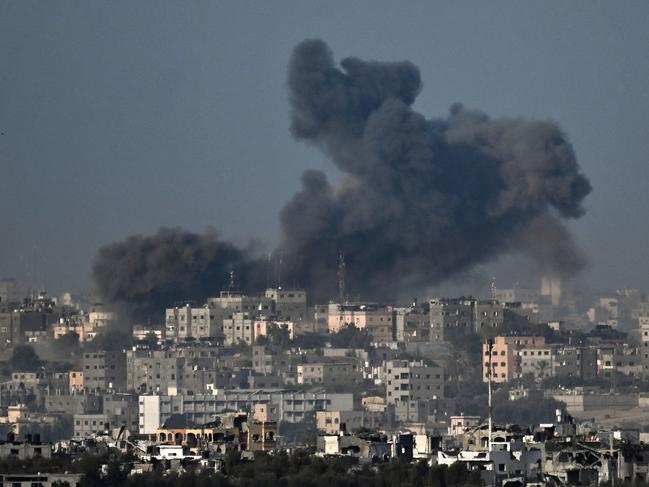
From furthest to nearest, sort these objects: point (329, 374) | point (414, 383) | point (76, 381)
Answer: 1. point (76, 381)
2. point (329, 374)
3. point (414, 383)

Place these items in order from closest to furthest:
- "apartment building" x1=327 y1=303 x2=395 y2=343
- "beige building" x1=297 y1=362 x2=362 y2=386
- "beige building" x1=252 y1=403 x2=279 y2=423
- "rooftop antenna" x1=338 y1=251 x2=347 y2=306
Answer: "beige building" x1=252 y1=403 x2=279 y2=423, "beige building" x1=297 y1=362 x2=362 y2=386, "apartment building" x1=327 y1=303 x2=395 y2=343, "rooftop antenna" x1=338 y1=251 x2=347 y2=306

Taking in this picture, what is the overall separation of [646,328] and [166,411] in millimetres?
30286

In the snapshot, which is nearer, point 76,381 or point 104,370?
point 76,381

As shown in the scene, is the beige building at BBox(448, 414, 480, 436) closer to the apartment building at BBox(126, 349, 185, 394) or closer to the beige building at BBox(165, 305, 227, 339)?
the apartment building at BBox(126, 349, 185, 394)

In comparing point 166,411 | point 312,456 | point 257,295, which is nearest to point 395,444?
point 312,456

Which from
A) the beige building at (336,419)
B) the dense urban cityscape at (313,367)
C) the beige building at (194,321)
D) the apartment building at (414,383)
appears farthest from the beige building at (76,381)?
the beige building at (336,419)

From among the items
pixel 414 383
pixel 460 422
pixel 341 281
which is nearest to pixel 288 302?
pixel 341 281

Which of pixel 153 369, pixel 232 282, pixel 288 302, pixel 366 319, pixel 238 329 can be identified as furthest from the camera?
pixel 232 282

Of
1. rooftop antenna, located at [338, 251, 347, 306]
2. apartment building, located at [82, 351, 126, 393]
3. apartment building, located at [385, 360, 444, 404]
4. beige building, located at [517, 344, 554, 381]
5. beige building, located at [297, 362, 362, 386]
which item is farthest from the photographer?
rooftop antenna, located at [338, 251, 347, 306]

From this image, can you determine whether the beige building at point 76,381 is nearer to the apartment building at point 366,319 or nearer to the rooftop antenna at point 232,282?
the apartment building at point 366,319

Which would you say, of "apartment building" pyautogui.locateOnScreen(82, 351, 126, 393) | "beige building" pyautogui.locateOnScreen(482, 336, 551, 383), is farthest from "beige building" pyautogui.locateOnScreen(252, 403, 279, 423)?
"beige building" pyautogui.locateOnScreen(482, 336, 551, 383)

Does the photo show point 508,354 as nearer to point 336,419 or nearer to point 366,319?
point 366,319

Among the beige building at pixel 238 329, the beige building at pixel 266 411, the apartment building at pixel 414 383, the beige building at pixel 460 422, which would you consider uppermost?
the beige building at pixel 238 329

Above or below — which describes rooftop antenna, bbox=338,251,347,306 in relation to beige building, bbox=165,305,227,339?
above
